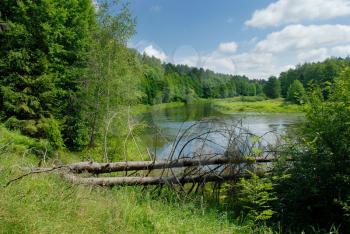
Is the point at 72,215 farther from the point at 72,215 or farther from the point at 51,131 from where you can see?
the point at 51,131

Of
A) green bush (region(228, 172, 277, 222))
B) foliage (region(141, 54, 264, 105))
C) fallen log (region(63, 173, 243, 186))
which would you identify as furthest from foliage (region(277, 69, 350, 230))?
foliage (region(141, 54, 264, 105))

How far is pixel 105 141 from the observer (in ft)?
33.9

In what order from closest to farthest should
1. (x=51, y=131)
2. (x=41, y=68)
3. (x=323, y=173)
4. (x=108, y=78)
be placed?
(x=323, y=173) < (x=51, y=131) < (x=41, y=68) < (x=108, y=78)

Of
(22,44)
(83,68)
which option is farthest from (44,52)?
(83,68)

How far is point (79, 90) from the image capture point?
22438 mm

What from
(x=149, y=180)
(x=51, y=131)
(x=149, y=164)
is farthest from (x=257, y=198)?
(x=51, y=131)

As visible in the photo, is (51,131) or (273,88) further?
(273,88)

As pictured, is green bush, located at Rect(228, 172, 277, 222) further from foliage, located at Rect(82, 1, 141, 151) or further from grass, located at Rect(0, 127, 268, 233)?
foliage, located at Rect(82, 1, 141, 151)

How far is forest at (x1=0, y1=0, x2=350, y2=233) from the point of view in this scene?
5445 mm

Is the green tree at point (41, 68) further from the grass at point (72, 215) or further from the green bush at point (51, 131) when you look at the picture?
the grass at point (72, 215)

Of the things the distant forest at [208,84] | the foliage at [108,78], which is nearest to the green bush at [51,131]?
the foliage at [108,78]

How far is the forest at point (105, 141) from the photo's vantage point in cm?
545

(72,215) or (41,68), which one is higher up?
(41,68)

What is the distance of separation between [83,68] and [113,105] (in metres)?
2.87
